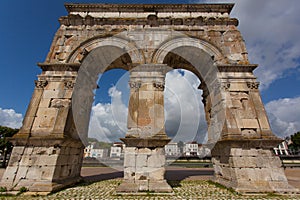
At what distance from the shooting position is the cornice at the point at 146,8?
10.8 meters

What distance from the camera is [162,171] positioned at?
21.7 feet

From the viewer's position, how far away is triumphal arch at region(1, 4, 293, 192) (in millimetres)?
6605

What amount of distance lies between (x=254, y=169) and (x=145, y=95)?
5800mm

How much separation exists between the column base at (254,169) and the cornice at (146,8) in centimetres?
902

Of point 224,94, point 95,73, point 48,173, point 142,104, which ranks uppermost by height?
point 95,73

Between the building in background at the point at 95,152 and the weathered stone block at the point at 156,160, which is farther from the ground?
the building in background at the point at 95,152

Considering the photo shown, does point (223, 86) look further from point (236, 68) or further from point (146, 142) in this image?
point (146, 142)

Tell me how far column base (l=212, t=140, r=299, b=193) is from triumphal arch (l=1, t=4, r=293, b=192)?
0.04 m

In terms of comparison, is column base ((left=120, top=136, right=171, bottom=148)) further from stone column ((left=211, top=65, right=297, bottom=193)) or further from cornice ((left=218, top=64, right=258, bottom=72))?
cornice ((left=218, top=64, right=258, bottom=72))

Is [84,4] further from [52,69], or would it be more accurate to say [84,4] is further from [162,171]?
[162,171]

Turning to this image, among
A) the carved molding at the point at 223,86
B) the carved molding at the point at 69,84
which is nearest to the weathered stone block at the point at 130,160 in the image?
the carved molding at the point at 69,84

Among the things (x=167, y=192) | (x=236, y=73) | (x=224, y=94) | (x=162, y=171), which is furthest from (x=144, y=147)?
(x=236, y=73)

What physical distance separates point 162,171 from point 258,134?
478cm

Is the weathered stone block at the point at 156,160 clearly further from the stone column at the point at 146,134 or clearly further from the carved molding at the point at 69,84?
the carved molding at the point at 69,84
